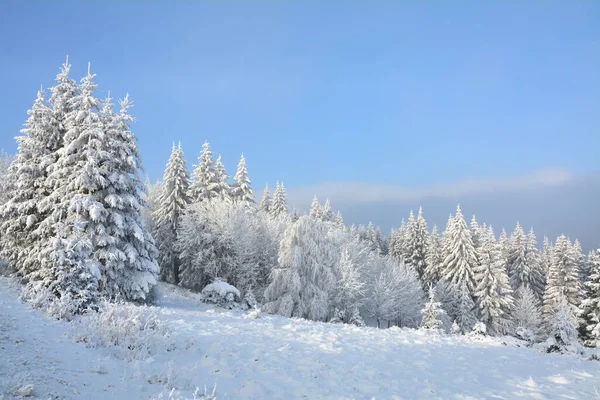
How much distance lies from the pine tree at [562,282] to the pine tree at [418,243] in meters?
15.4

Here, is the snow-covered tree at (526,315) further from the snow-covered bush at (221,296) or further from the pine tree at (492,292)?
the snow-covered bush at (221,296)

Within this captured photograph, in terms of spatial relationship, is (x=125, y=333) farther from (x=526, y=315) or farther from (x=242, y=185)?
(x=526, y=315)

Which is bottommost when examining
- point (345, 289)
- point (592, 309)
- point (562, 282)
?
point (345, 289)

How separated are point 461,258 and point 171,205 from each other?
32830 mm

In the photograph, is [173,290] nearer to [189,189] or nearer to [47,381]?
[189,189]

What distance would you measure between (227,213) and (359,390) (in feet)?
94.0

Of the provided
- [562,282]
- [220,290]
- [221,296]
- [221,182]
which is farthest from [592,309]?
[221,182]

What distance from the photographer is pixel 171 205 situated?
3944 cm

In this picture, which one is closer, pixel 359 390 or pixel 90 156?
pixel 359 390

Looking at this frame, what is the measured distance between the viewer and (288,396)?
8047 millimetres

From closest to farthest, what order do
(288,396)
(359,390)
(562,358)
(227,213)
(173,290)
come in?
(288,396), (359,390), (562,358), (173,290), (227,213)

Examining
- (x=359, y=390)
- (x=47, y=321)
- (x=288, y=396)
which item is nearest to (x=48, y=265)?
(x=47, y=321)

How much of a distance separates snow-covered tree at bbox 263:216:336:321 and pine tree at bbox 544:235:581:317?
1190 inches

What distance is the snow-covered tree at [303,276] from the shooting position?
94.0 ft
